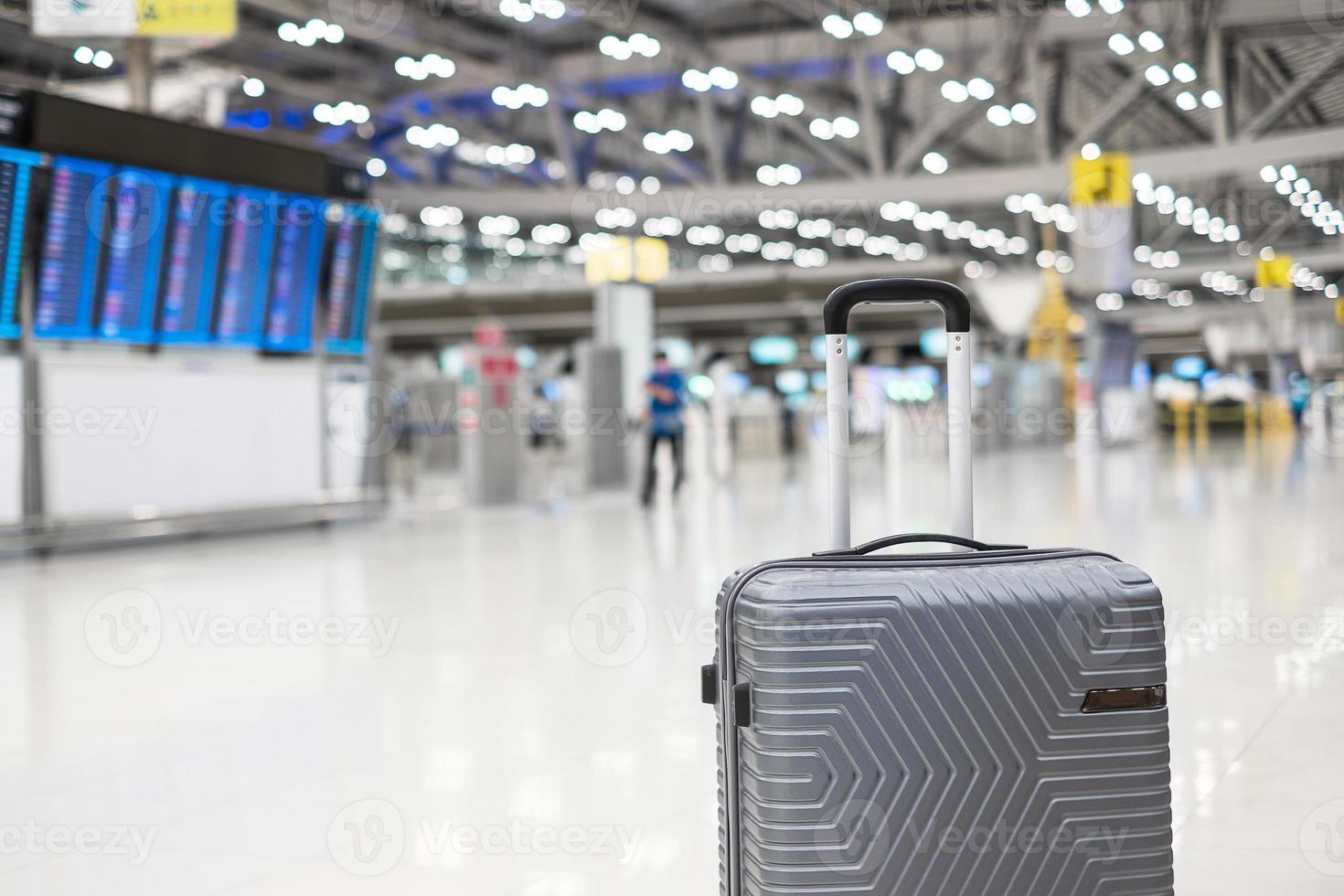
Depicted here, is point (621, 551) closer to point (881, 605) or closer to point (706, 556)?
point (706, 556)

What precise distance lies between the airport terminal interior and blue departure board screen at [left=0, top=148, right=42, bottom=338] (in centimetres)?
3

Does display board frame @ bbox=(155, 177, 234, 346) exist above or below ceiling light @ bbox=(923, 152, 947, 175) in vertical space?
below

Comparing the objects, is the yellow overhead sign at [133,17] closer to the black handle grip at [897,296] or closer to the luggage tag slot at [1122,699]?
the black handle grip at [897,296]

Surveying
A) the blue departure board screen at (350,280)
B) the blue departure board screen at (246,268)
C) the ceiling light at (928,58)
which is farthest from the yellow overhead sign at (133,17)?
the ceiling light at (928,58)

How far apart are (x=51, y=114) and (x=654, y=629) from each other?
255 inches

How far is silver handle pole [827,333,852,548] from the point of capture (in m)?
2.10

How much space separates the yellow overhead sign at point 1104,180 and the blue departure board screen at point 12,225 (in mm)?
13374

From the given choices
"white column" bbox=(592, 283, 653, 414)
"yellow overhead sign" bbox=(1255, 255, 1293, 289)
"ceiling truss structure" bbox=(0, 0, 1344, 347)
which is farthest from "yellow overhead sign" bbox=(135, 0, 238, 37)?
"yellow overhead sign" bbox=(1255, 255, 1293, 289)

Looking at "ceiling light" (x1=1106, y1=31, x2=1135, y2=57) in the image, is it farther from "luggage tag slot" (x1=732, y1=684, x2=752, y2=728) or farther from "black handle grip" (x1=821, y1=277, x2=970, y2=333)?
"luggage tag slot" (x1=732, y1=684, x2=752, y2=728)

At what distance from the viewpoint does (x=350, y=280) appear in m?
11.4

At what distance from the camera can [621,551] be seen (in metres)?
8.52

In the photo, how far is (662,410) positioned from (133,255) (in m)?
5.43

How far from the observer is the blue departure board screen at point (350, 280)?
36.9 feet

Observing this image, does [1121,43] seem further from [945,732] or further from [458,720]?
[945,732]
